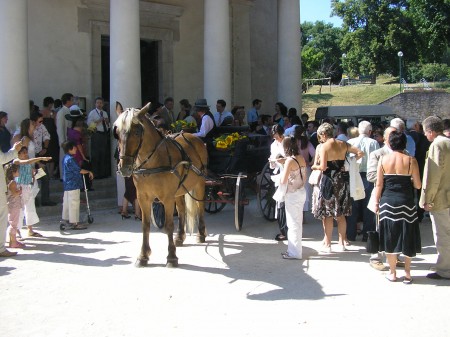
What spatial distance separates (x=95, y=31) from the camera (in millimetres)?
13039

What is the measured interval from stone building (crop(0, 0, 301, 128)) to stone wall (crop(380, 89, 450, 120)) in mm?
30666

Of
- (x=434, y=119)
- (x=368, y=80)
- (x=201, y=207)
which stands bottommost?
(x=201, y=207)

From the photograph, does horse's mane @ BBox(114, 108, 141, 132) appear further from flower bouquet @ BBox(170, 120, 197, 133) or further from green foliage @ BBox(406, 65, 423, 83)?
green foliage @ BBox(406, 65, 423, 83)

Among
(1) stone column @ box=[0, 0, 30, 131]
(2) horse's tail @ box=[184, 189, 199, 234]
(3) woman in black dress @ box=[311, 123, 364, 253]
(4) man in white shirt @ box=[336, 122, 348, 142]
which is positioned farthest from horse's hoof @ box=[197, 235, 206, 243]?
(1) stone column @ box=[0, 0, 30, 131]

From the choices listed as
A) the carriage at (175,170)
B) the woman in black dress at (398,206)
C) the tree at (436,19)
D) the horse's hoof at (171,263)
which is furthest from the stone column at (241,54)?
the tree at (436,19)

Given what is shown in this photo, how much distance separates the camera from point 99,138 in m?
11.2

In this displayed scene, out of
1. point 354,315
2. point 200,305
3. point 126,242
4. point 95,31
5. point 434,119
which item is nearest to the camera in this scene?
point 354,315

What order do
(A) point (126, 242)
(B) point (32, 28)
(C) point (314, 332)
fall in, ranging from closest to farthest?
(C) point (314, 332) < (A) point (126, 242) < (B) point (32, 28)

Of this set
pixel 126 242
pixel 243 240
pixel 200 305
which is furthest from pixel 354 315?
pixel 126 242

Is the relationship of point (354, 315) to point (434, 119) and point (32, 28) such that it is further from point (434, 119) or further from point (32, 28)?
point (32, 28)

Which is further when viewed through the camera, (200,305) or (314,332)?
(200,305)

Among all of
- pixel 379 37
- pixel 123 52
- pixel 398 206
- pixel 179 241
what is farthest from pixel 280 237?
pixel 379 37

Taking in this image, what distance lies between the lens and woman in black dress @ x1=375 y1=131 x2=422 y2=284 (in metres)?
5.75

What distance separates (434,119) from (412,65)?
6192 centimetres
